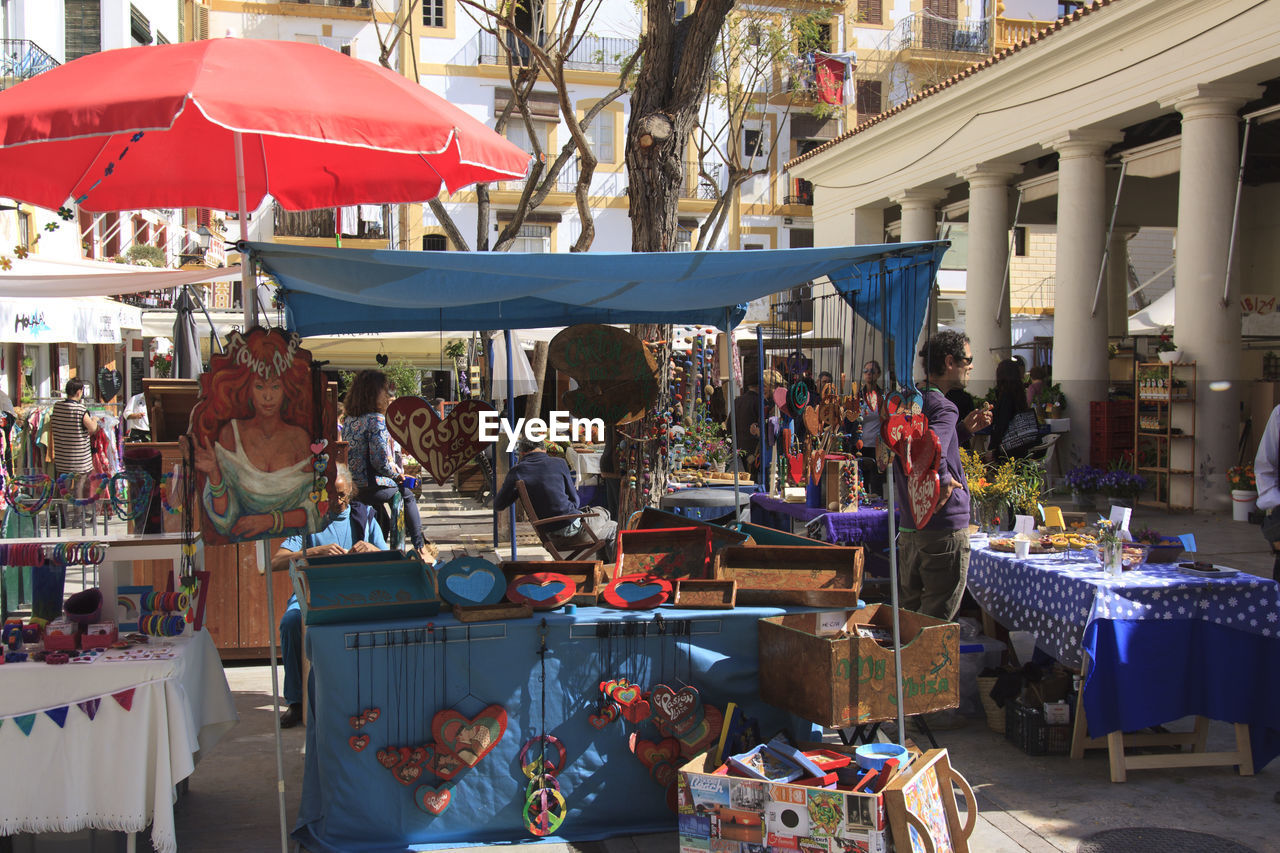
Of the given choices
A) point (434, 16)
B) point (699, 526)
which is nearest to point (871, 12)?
point (434, 16)

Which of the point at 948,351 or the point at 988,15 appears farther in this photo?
the point at 988,15

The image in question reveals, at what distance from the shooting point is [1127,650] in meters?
4.06

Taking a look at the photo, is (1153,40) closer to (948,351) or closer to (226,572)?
(948,351)

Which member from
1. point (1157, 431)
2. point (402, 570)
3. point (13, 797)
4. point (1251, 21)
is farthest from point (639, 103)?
point (1157, 431)

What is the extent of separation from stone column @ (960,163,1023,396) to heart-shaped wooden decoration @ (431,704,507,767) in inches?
478

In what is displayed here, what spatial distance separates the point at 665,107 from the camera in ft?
21.8

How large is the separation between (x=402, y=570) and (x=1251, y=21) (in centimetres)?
1030

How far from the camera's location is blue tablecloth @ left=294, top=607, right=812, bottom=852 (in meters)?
3.48

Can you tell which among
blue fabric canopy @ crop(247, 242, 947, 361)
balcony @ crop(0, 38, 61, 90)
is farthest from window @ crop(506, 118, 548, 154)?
blue fabric canopy @ crop(247, 242, 947, 361)

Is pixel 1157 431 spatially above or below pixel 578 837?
above

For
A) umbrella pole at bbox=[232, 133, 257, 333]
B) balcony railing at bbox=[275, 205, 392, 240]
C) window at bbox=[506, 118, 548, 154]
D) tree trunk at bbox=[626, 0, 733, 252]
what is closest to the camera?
umbrella pole at bbox=[232, 133, 257, 333]

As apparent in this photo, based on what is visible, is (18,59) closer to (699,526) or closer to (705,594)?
(699,526)

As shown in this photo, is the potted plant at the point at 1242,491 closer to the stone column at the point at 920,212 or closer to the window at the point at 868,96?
the stone column at the point at 920,212

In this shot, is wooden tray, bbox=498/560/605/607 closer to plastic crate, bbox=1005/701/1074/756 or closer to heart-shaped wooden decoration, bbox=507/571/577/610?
heart-shaped wooden decoration, bbox=507/571/577/610
